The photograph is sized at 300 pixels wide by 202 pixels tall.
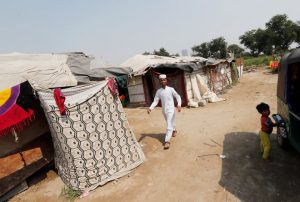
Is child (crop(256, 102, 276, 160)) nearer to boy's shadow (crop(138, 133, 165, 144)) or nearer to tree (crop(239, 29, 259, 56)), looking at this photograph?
boy's shadow (crop(138, 133, 165, 144))

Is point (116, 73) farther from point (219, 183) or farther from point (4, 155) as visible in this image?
point (219, 183)

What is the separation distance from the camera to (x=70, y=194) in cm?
518

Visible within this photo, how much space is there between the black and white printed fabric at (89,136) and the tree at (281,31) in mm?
51431

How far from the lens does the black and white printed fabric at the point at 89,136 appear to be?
4.94 metres

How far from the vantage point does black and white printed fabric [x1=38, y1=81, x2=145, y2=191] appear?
4.94 meters

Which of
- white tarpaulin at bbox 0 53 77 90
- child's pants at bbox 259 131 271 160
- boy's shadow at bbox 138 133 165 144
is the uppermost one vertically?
white tarpaulin at bbox 0 53 77 90

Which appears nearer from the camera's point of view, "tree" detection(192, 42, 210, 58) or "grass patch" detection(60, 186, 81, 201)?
"grass patch" detection(60, 186, 81, 201)

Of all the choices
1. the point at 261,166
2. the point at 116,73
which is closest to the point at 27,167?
the point at 261,166

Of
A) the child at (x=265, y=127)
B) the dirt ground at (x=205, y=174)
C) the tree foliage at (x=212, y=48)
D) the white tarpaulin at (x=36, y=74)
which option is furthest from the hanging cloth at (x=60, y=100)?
the tree foliage at (x=212, y=48)

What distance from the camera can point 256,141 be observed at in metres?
6.44

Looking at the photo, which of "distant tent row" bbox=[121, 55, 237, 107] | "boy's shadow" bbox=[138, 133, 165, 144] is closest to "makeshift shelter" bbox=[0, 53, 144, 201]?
"boy's shadow" bbox=[138, 133, 165, 144]

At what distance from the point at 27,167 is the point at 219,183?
163 inches

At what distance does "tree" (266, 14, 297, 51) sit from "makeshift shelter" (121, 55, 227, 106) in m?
40.6

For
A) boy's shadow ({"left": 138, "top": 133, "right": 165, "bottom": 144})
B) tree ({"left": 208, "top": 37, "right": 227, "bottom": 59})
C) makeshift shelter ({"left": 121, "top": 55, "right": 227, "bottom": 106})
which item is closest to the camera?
boy's shadow ({"left": 138, "top": 133, "right": 165, "bottom": 144})
